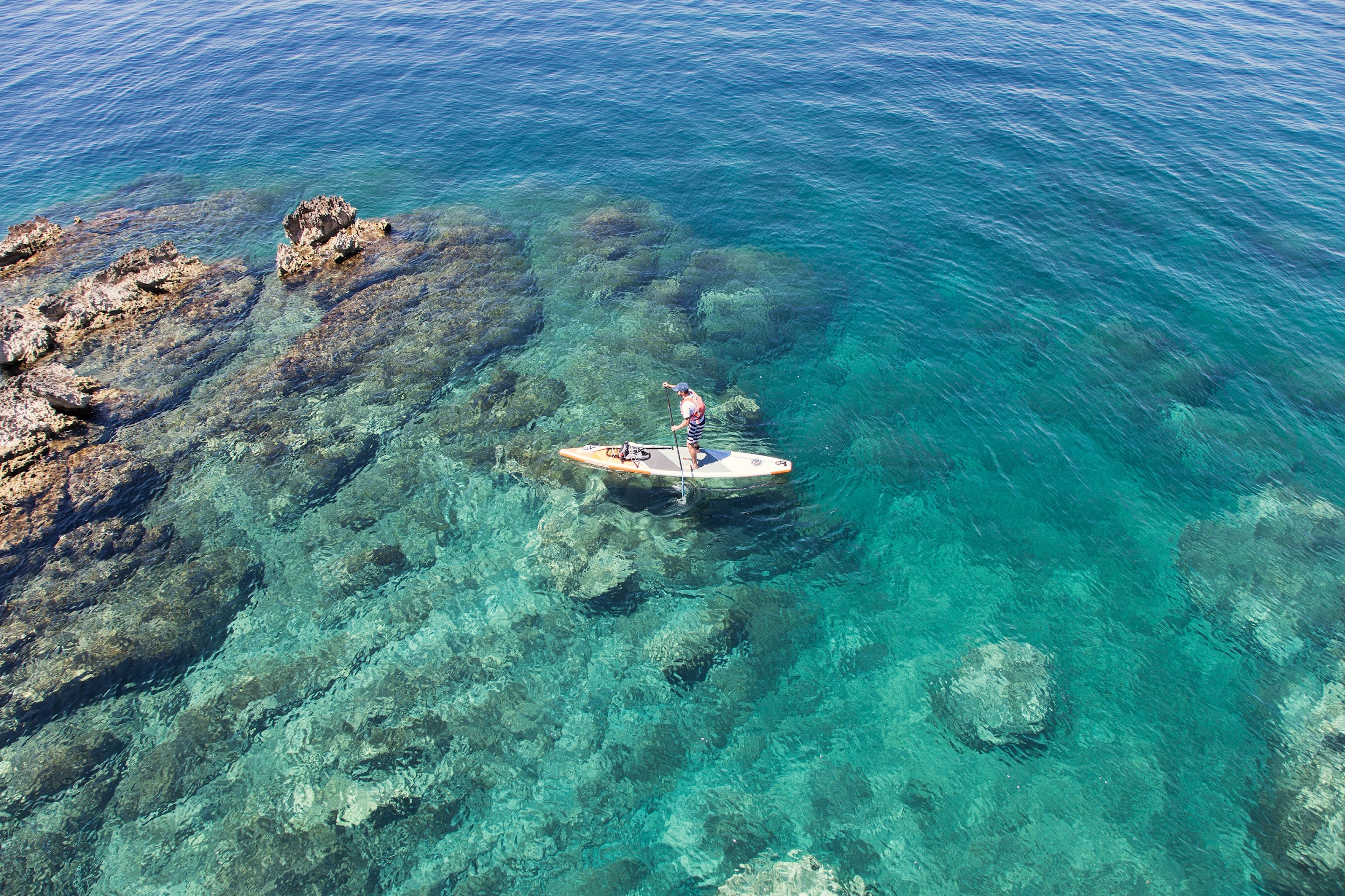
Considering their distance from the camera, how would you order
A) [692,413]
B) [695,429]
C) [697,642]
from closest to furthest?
[697,642] → [692,413] → [695,429]

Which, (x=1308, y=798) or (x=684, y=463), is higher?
(x=684, y=463)

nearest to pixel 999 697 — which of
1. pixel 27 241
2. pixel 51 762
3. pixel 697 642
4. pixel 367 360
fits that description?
pixel 697 642

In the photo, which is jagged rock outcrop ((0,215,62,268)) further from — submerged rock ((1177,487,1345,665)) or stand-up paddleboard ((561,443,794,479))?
submerged rock ((1177,487,1345,665))

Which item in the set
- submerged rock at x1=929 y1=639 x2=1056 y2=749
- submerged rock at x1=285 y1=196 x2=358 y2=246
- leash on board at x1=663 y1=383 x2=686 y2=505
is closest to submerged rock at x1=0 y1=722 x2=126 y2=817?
leash on board at x1=663 y1=383 x2=686 y2=505

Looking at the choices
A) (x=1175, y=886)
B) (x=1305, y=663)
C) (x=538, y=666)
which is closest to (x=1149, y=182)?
(x=1305, y=663)

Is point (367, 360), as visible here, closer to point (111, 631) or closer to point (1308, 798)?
point (111, 631)

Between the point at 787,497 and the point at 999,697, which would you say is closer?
the point at 999,697
